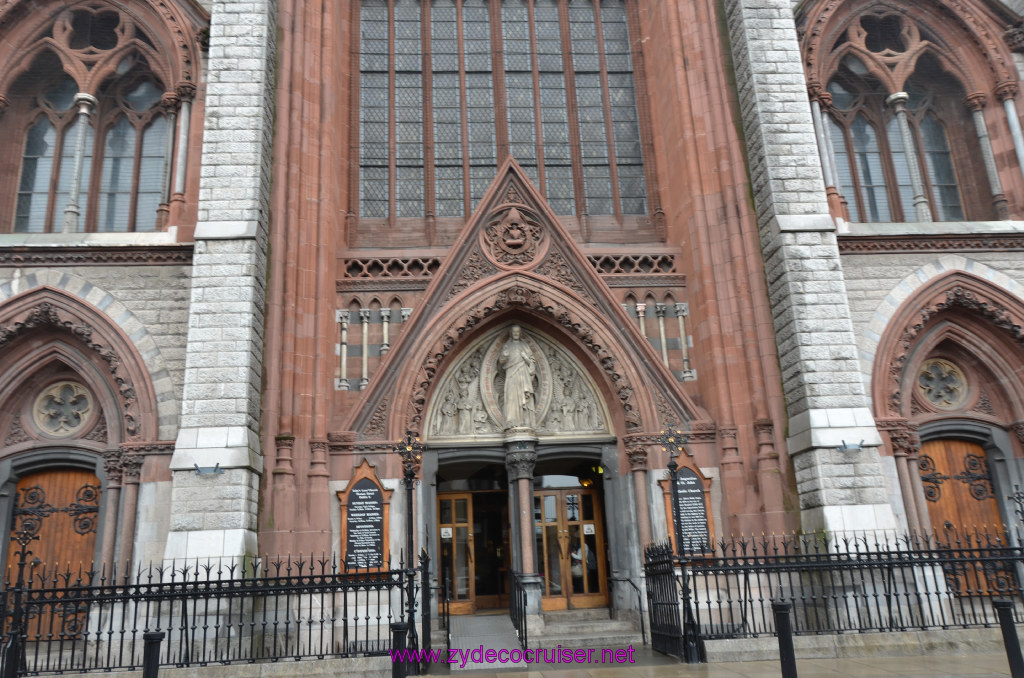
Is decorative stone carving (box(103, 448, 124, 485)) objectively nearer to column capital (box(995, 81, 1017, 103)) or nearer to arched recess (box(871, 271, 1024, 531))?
arched recess (box(871, 271, 1024, 531))

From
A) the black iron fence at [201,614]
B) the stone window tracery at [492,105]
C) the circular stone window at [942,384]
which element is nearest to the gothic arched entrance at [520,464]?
the black iron fence at [201,614]

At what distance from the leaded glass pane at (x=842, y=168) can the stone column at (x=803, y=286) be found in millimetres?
2674

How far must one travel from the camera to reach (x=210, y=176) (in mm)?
14695

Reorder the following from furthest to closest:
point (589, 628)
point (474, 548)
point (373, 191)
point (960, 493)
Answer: point (373, 191)
point (474, 548)
point (960, 493)
point (589, 628)

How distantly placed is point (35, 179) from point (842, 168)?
19.0 meters

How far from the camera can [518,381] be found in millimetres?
16391

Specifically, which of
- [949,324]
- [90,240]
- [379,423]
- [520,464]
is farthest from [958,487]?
[90,240]

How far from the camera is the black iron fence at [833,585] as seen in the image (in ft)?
37.0

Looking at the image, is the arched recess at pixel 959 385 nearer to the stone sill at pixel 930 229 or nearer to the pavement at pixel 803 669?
the stone sill at pixel 930 229

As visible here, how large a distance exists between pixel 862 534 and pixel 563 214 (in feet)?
32.0

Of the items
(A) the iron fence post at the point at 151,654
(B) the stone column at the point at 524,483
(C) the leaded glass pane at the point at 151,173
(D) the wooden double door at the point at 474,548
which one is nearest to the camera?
(A) the iron fence post at the point at 151,654

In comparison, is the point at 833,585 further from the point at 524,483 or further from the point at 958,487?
the point at 958,487

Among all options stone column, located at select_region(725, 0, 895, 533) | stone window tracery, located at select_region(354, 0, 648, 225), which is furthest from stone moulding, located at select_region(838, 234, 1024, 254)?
stone window tracery, located at select_region(354, 0, 648, 225)

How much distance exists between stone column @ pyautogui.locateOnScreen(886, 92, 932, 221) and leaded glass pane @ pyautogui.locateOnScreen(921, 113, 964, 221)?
1.40 feet
